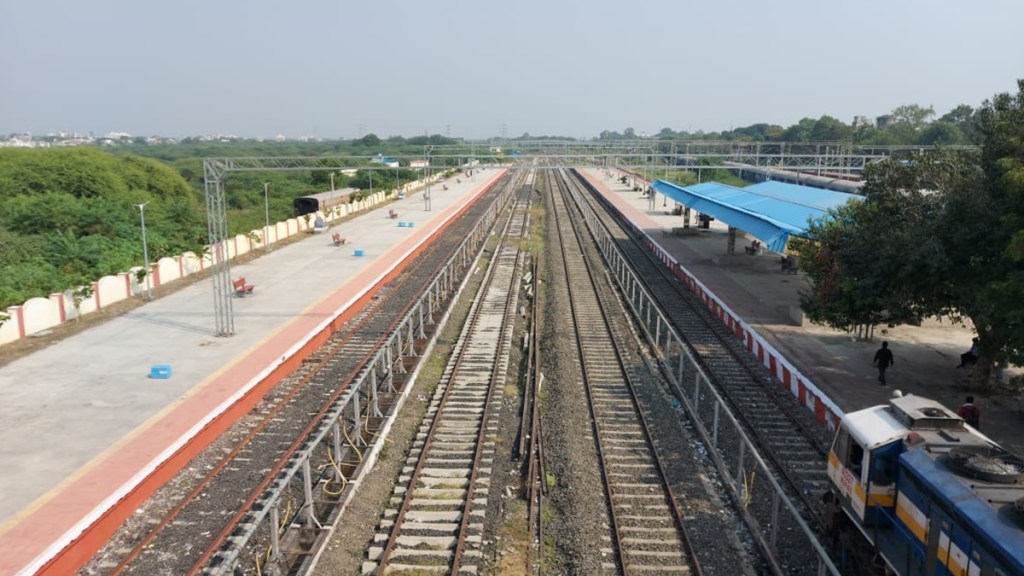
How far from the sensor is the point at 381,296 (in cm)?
2777

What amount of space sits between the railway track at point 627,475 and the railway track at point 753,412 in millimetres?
1213

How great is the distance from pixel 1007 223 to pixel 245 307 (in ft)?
70.1

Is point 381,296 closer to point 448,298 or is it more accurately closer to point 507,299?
point 448,298

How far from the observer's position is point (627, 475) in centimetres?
1301

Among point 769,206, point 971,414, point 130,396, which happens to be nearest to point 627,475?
point 971,414

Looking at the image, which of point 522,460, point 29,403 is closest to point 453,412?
point 522,460

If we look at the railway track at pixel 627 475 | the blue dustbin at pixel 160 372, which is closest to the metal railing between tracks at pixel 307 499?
the blue dustbin at pixel 160 372

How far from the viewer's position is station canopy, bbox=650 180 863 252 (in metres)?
25.6

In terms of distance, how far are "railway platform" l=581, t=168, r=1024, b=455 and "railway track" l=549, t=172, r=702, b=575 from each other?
398cm

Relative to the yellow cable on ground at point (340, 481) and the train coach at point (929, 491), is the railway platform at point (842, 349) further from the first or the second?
the yellow cable on ground at point (340, 481)

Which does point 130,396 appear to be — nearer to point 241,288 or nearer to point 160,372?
point 160,372

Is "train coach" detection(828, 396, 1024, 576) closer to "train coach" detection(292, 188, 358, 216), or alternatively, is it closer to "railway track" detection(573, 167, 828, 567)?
"railway track" detection(573, 167, 828, 567)

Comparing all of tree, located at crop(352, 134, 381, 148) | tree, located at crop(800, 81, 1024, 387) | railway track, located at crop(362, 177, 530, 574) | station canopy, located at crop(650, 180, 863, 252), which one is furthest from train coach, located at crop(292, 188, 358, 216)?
tree, located at crop(352, 134, 381, 148)

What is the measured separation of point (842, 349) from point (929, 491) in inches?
502
